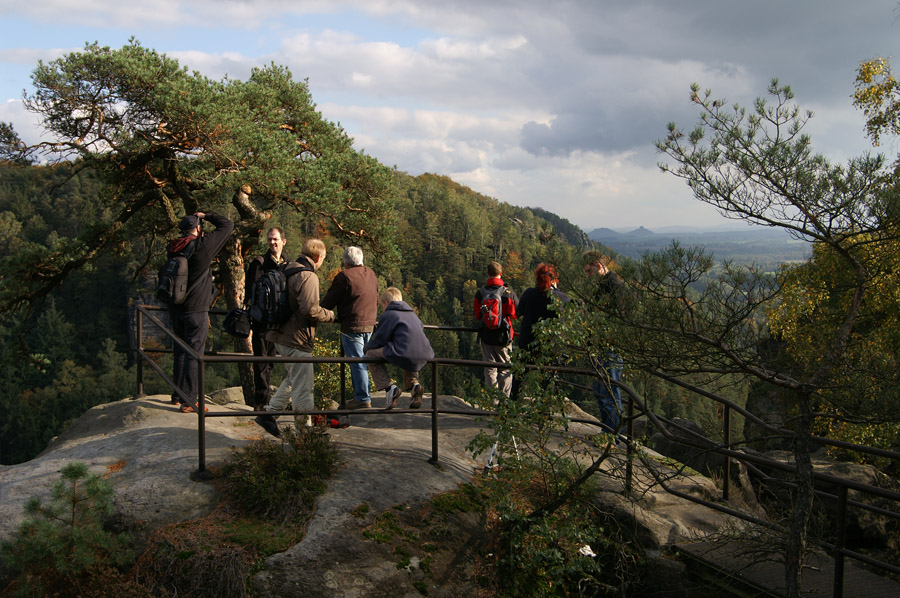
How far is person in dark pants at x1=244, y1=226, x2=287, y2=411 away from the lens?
670 centimetres

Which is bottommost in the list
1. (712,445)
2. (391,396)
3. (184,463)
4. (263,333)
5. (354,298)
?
(184,463)

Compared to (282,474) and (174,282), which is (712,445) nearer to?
(282,474)

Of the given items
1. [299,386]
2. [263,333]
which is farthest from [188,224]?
[299,386]

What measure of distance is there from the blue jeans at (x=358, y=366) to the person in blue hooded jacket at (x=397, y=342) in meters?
0.34

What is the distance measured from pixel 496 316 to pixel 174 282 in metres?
3.48

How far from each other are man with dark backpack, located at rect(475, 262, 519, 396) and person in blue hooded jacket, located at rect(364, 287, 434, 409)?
1144mm

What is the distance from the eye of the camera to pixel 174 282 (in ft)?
20.6

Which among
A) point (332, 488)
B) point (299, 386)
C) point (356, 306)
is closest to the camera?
point (332, 488)

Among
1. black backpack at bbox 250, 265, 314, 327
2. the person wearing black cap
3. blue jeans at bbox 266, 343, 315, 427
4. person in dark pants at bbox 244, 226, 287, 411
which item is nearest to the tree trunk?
blue jeans at bbox 266, 343, 315, 427

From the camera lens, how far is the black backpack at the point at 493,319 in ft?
22.0

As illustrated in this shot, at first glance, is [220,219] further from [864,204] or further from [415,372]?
[864,204]

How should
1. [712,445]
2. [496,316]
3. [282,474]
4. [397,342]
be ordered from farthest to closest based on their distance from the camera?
[496,316] → [397,342] → [712,445] → [282,474]

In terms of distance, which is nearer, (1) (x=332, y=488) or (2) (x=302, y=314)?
(1) (x=332, y=488)

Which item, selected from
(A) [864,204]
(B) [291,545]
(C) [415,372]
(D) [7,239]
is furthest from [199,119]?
(D) [7,239]
